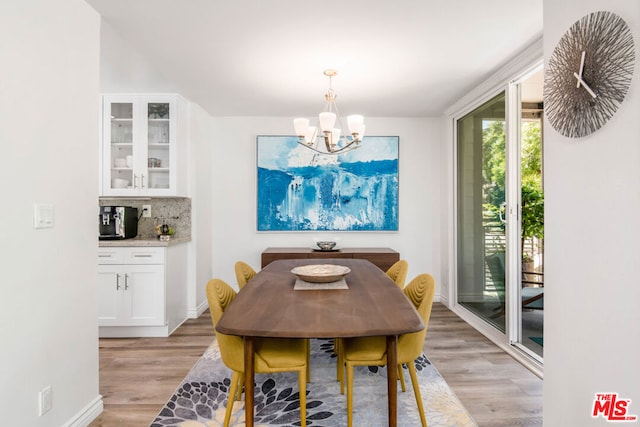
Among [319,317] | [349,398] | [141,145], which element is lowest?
[349,398]

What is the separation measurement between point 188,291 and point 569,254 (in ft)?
12.3

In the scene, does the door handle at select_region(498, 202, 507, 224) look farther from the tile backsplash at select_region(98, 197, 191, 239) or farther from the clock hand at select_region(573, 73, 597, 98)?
the tile backsplash at select_region(98, 197, 191, 239)

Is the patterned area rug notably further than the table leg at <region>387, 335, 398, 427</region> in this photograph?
Yes

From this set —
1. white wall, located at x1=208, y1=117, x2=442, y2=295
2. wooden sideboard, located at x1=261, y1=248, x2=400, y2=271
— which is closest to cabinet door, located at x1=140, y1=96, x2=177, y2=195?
white wall, located at x1=208, y1=117, x2=442, y2=295

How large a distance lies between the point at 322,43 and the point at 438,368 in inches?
103

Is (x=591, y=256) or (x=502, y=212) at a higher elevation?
(x=502, y=212)

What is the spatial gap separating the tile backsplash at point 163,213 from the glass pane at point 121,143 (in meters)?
0.39

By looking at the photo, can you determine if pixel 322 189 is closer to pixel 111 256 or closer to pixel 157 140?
pixel 157 140

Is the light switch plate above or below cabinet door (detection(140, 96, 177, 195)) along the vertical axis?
below

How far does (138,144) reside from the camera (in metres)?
3.66

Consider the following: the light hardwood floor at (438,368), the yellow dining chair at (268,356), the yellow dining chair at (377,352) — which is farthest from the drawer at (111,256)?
the yellow dining chair at (377,352)

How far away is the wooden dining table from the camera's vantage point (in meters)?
1.52

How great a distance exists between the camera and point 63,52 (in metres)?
1.83

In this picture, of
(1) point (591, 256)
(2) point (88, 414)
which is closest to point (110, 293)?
(2) point (88, 414)
